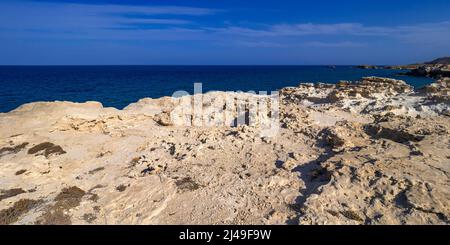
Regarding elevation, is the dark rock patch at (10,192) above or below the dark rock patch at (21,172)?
below

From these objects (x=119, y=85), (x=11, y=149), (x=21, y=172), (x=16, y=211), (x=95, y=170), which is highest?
(x=119, y=85)

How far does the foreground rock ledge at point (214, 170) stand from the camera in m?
5.75

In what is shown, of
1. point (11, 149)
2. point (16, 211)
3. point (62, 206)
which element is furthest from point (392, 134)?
point (11, 149)

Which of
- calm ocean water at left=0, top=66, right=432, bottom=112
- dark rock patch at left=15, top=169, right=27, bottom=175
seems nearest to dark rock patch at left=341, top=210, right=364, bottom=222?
dark rock patch at left=15, top=169, right=27, bottom=175

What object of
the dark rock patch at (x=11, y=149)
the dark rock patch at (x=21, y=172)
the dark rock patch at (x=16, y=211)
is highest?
the dark rock patch at (x=11, y=149)

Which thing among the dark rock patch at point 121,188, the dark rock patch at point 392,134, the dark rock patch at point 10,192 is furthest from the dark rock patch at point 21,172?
the dark rock patch at point 392,134

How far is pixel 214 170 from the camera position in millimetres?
7953

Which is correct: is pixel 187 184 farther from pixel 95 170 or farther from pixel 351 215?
pixel 351 215

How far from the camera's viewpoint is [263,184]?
6918mm

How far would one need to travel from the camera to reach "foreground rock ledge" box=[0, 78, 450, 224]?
18.9 ft

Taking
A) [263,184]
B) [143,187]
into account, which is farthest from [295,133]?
[143,187]

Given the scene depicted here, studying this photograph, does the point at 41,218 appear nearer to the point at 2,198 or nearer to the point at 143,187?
the point at 2,198

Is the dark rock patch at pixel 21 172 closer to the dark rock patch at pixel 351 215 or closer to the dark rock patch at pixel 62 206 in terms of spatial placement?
the dark rock patch at pixel 62 206

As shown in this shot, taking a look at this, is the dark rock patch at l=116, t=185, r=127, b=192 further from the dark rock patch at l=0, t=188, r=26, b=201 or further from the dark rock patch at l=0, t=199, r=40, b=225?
the dark rock patch at l=0, t=188, r=26, b=201
